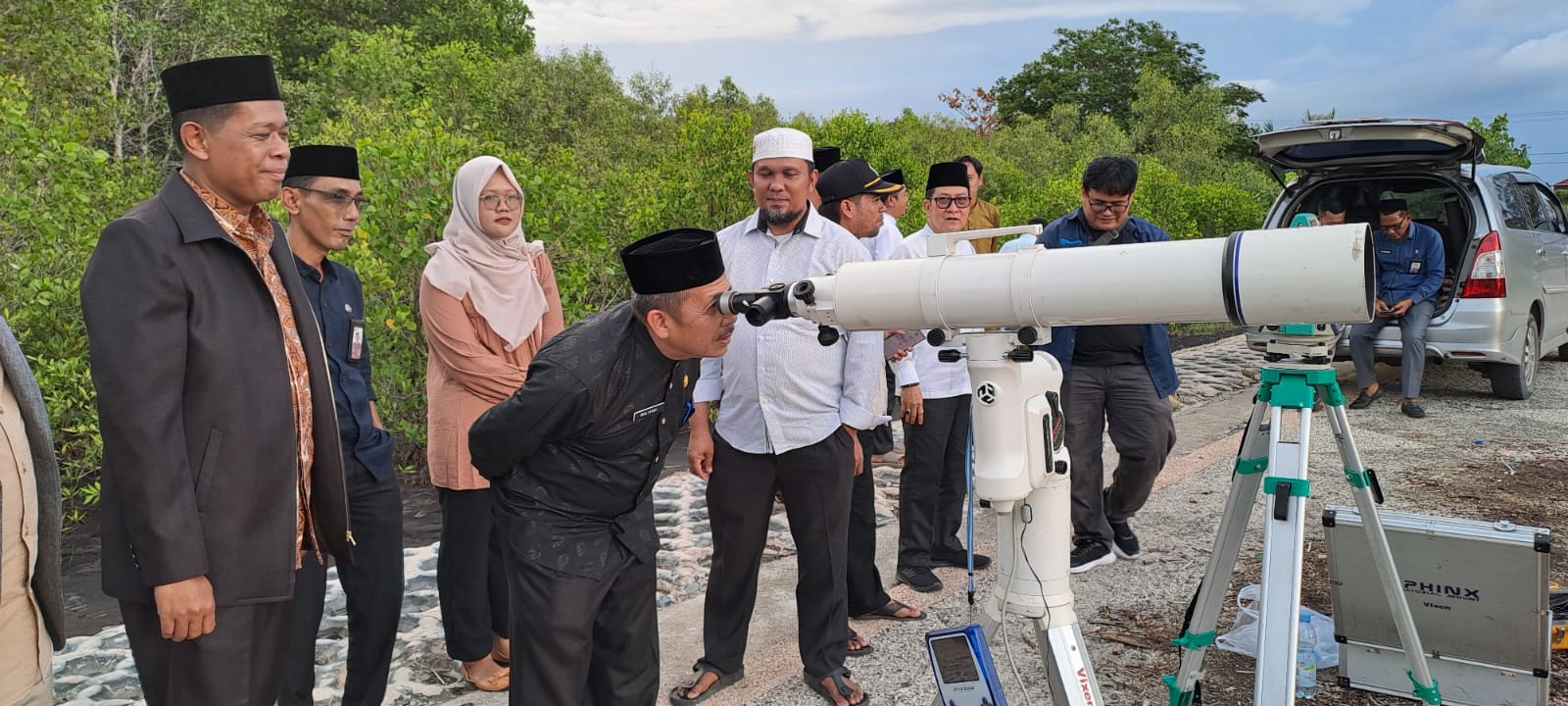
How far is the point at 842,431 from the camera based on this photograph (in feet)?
11.6

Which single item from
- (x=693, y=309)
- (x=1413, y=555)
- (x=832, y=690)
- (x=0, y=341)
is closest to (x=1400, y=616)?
(x=1413, y=555)

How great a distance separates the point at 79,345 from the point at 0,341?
380 centimetres

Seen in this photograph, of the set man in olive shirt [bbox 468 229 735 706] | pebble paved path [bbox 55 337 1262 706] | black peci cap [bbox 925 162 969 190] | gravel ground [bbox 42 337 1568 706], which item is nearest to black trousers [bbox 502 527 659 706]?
man in olive shirt [bbox 468 229 735 706]

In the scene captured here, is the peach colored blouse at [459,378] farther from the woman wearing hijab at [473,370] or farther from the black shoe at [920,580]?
the black shoe at [920,580]

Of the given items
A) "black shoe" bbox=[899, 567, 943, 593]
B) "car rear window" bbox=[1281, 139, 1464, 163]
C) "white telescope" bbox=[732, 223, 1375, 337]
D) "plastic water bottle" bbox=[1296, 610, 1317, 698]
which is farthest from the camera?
"car rear window" bbox=[1281, 139, 1464, 163]

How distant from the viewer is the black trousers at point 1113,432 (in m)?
4.64

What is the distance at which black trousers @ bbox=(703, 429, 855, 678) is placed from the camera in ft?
11.3

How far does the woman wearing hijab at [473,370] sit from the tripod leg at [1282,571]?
2.28m

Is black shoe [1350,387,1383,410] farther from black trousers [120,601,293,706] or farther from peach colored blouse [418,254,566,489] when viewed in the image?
black trousers [120,601,293,706]

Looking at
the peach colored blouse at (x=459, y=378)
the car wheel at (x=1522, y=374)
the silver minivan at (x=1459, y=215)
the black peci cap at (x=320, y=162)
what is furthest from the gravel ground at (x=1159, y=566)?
the black peci cap at (x=320, y=162)

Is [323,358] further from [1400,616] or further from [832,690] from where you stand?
[1400,616]

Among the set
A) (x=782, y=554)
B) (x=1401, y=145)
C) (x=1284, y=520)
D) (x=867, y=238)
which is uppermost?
(x=1401, y=145)

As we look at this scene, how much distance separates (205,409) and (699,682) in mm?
1888

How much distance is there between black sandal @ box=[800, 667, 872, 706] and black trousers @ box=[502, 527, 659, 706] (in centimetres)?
86
